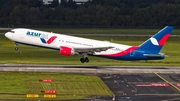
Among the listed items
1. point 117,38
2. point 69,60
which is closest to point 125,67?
point 69,60

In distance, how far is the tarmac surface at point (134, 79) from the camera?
165 feet

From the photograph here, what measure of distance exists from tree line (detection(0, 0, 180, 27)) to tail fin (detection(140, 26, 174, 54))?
96.2m

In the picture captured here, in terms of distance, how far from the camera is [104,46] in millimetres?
73375

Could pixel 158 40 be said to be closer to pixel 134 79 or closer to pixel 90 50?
pixel 90 50

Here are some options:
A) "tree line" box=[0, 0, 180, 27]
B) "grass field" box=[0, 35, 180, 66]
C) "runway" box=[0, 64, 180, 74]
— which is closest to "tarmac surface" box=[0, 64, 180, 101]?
"runway" box=[0, 64, 180, 74]

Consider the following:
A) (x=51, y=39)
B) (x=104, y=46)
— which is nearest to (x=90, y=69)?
(x=104, y=46)

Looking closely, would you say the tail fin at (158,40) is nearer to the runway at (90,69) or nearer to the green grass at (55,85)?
the runway at (90,69)

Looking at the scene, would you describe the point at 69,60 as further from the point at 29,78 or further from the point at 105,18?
the point at 105,18

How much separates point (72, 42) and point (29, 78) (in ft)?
48.9

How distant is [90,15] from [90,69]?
109m

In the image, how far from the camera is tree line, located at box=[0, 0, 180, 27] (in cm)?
17000

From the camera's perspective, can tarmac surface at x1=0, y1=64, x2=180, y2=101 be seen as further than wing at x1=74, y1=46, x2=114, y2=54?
No

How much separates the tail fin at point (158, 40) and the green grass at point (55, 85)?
12.8 meters

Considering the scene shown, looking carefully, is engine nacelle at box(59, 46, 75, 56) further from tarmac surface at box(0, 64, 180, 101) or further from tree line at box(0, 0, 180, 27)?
tree line at box(0, 0, 180, 27)
